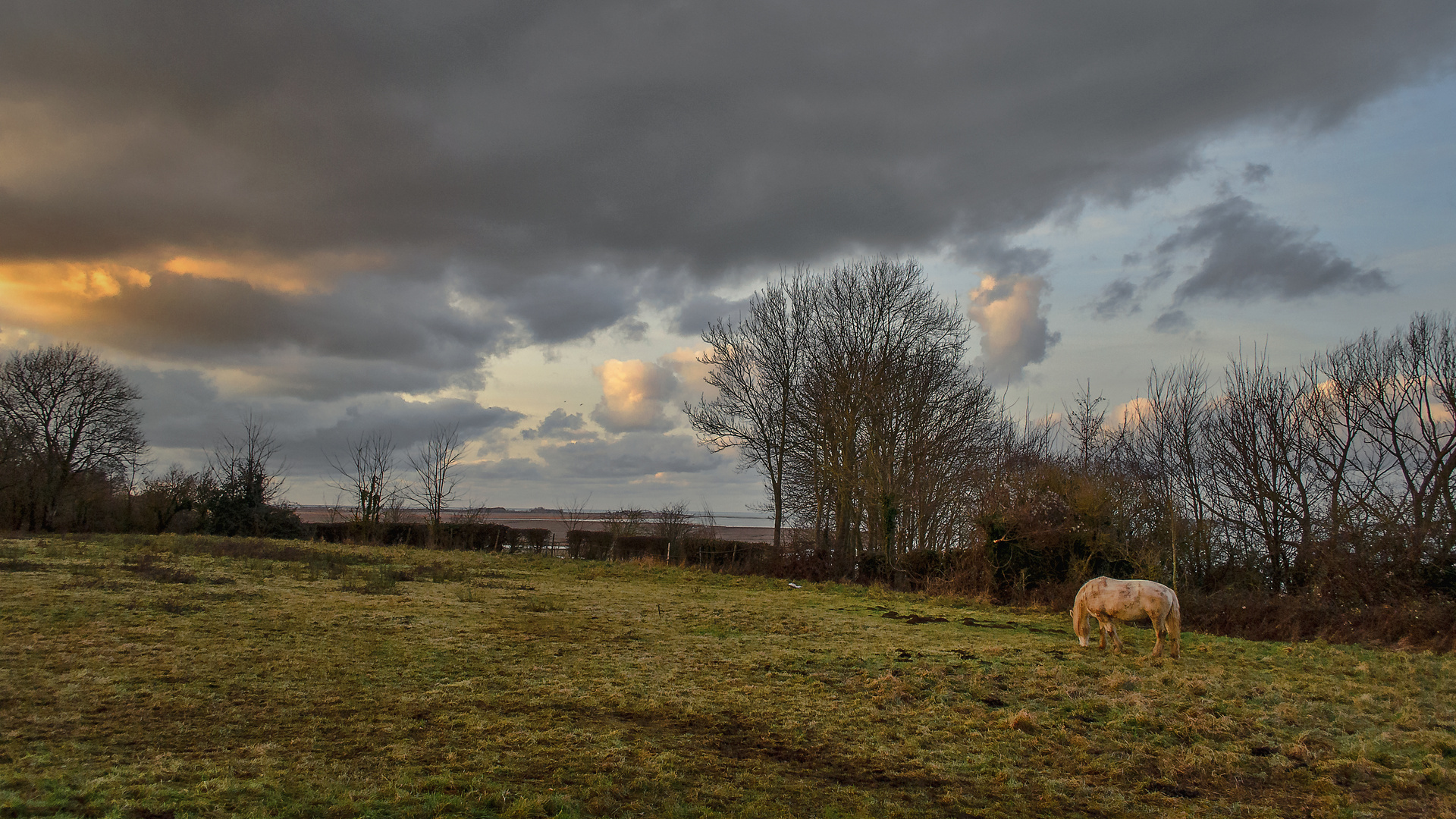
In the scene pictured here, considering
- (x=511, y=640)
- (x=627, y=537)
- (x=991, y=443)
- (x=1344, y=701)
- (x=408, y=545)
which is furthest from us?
(x=408, y=545)

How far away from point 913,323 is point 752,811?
23.2 m

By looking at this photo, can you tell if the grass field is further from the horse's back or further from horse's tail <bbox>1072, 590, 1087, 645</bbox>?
the horse's back

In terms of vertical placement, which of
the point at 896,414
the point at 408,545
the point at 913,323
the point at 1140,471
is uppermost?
the point at 913,323

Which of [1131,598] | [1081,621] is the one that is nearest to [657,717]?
[1131,598]

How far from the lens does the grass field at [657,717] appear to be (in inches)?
165

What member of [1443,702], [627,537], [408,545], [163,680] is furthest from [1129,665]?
[408,545]

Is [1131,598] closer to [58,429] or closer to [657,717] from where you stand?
[657,717]

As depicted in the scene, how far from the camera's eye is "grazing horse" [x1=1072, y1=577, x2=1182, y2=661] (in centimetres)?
889

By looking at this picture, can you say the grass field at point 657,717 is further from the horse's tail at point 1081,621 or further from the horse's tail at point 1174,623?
the horse's tail at point 1081,621

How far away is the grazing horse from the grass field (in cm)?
41

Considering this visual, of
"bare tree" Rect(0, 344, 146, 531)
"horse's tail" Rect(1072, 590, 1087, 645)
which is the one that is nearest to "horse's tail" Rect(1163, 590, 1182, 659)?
"horse's tail" Rect(1072, 590, 1087, 645)

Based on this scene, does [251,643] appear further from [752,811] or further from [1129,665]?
[1129,665]

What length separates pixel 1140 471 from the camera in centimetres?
2081

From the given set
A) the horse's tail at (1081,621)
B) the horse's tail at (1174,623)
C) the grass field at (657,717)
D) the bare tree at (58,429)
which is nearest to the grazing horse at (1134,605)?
the horse's tail at (1174,623)
